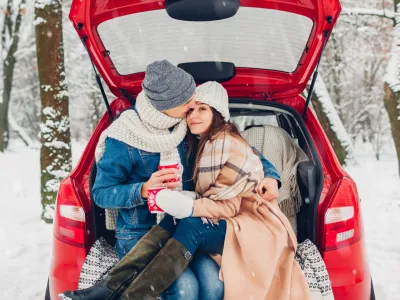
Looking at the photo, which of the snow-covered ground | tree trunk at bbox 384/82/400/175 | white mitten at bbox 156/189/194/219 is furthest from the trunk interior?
tree trunk at bbox 384/82/400/175

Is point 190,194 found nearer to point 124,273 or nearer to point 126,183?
point 126,183

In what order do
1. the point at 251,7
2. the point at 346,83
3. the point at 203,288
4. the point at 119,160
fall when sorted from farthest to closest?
the point at 346,83 → the point at 251,7 → the point at 119,160 → the point at 203,288

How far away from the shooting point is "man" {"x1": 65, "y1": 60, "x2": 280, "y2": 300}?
84.2 inches

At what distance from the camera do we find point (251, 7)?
2.48 meters

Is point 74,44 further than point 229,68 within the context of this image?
Yes

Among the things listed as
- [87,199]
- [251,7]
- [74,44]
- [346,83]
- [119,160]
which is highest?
[251,7]

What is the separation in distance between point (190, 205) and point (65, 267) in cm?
79

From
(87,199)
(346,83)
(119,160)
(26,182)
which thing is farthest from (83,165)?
(346,83)

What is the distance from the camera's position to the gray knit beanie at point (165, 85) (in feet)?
7.42

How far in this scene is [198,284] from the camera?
211 centimetres

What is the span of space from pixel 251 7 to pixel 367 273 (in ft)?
5.05

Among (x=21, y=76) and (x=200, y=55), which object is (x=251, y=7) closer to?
(x=200, y=55)

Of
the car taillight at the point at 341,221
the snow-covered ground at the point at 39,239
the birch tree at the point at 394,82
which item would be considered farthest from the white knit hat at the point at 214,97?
the birch tree at the point at 394,82

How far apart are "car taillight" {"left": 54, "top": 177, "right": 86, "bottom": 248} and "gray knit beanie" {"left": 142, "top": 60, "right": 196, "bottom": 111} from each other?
669 mm
